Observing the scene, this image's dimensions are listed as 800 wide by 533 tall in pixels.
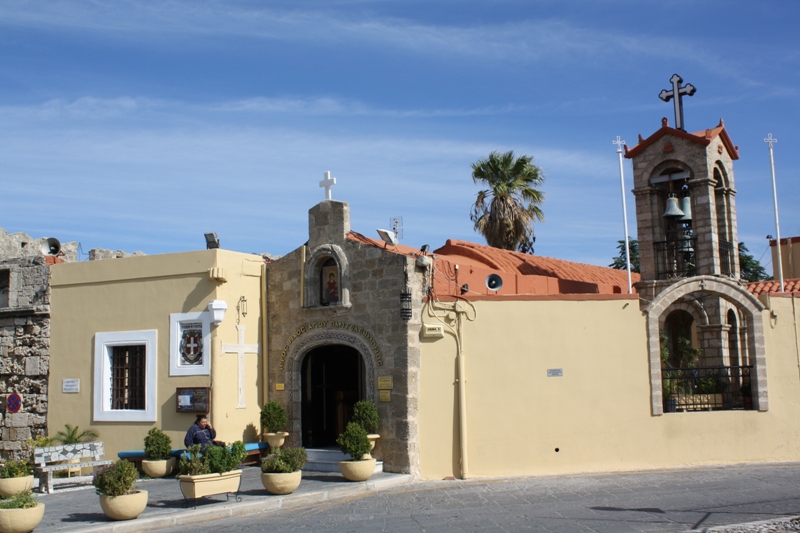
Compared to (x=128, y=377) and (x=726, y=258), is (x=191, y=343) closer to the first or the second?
(x=128, y=377)

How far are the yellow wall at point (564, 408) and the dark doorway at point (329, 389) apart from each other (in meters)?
2.24

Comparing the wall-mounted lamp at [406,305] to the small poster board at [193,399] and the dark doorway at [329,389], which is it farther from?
the small poster board at [193,399]

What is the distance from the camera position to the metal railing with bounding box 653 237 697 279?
17.4m

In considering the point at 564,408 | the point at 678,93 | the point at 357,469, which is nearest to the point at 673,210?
the point at 678,93

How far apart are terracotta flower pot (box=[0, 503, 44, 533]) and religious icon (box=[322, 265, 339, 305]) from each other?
22.8 ft

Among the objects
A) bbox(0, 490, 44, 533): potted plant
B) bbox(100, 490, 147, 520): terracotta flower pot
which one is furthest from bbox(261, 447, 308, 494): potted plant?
bbox(0, 490, 44, 533): potted plant

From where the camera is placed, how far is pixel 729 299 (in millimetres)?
→ 15945

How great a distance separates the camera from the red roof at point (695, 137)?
55.8 ft

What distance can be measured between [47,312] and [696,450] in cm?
1335

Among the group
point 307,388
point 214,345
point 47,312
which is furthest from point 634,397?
point 47,312

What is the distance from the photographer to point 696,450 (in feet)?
49.9

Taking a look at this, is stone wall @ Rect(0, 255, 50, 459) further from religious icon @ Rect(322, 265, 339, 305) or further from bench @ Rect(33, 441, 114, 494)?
religious icon @ Rect(322, 265, 339, 305)

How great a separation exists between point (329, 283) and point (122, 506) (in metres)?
6.29

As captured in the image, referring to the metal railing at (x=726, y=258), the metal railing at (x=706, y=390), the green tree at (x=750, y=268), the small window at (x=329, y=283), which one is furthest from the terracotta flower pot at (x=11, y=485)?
the green tree at (x=750, y=268)
